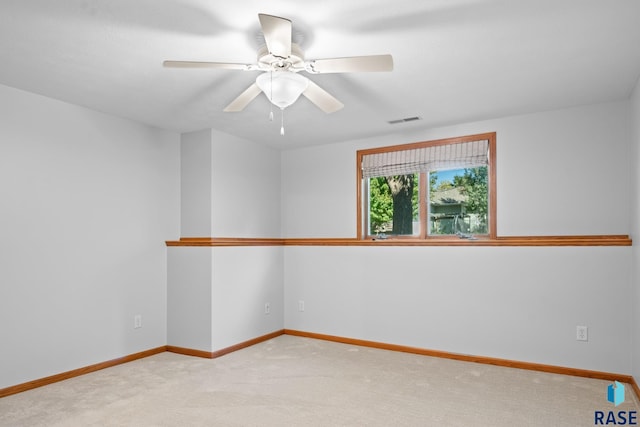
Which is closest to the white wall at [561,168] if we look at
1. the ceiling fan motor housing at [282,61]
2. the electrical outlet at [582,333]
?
the electrical outlet at [582,333]

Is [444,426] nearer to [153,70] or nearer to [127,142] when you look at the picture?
[153,70]

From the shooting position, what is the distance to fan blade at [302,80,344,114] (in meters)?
2.53

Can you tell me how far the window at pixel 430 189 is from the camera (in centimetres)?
403

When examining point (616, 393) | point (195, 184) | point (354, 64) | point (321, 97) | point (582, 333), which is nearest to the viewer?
point (354, 64)

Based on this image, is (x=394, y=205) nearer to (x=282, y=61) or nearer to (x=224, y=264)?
(x=224, y=264)

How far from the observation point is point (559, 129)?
364 centimetres

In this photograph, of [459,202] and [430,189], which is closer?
[459,202]

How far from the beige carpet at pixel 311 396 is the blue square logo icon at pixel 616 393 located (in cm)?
4

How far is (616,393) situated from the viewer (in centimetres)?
295

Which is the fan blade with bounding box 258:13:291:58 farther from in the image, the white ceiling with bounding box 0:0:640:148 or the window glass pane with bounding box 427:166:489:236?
the window glass pane with bounding box 427:166:489:236

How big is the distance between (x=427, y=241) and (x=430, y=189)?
22.1 inches

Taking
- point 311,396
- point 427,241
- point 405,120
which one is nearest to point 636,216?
point 427,241

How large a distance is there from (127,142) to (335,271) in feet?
8.38

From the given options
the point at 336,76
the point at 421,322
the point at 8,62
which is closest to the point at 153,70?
the point at 8,62
